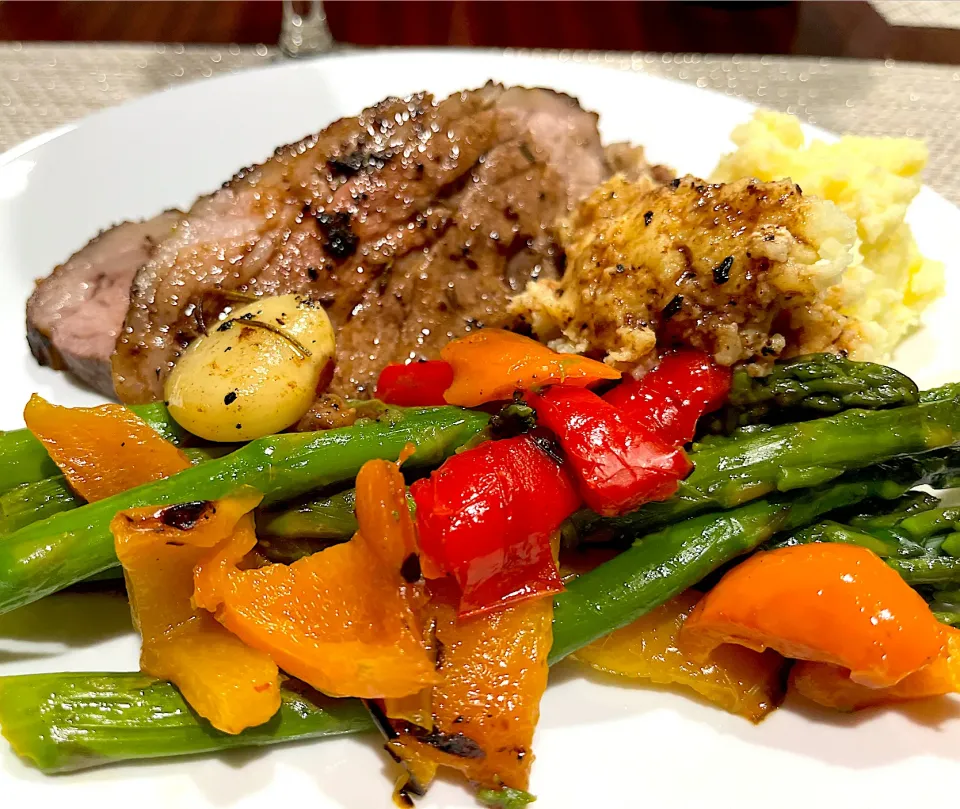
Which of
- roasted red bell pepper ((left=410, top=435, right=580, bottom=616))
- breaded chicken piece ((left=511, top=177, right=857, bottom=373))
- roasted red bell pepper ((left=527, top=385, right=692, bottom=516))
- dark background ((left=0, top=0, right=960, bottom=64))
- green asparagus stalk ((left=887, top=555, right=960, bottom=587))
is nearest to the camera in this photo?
roasted red bell pepper ((left=410, top=435, right=580, bottom=616))

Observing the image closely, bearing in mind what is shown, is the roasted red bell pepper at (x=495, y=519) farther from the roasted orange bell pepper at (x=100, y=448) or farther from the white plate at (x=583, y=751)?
the roasted orange bell pepper at (x=100, y=448)

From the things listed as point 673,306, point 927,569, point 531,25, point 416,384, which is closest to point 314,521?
point 416,384

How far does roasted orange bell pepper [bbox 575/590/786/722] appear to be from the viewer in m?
2.00

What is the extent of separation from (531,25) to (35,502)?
446 cm

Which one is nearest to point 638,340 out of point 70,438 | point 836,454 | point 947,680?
point 836,454

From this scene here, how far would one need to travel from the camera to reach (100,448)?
214 cm

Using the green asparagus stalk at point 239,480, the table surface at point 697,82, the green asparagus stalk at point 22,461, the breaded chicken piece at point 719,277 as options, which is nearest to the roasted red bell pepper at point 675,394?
the breaded chicken piece at point 719,277

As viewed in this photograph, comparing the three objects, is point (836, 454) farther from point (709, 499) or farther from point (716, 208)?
point (716, 208)

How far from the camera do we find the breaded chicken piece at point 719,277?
7.23 ft

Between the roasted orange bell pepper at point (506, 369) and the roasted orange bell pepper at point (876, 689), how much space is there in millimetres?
933

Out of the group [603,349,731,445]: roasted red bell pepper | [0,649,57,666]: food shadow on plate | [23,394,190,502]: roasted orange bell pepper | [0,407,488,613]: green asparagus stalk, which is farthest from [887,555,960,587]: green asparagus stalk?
[0,649,57,666]: food shadow on plate

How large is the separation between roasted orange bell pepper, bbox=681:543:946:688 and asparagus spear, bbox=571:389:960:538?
196 millimetres

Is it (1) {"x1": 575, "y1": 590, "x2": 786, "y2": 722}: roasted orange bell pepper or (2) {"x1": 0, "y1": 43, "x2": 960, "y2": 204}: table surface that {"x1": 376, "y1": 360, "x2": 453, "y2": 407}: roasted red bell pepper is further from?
(2) {"x1": 0, "y1": 43, "x2": 960, "y2": 204}: table surface

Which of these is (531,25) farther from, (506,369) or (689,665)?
(689,665)
